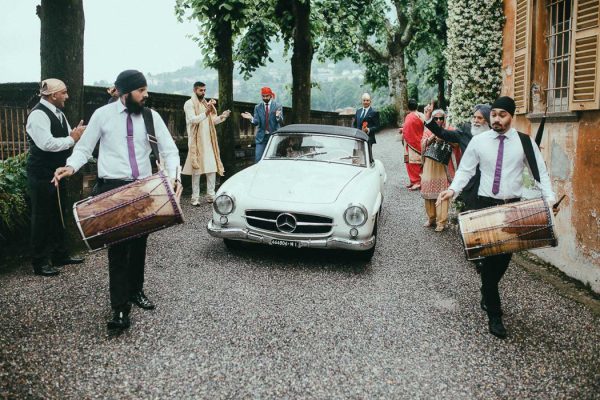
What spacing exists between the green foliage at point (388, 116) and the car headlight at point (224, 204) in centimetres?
3036

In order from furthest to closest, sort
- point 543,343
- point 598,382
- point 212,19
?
point 212,19, point 543,343, point 598,382

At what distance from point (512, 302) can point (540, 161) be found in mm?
1636

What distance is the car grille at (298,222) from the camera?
6098mm

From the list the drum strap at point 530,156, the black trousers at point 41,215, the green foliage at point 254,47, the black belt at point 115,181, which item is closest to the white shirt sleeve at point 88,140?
the black belt at point 115,181

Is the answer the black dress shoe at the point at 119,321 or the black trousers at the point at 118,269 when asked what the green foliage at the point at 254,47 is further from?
the black dress shoe at the point at 119,321

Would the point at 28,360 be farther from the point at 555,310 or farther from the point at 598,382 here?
the point at 555,310

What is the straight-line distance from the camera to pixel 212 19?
12430 millimetres

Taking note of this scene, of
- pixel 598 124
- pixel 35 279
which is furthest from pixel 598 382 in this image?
pixel 35 279

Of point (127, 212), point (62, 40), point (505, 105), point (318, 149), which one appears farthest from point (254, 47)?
point (127, 212)

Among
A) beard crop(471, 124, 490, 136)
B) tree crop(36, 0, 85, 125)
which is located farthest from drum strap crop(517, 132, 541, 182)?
tree crop(36, 0, 85, 125)

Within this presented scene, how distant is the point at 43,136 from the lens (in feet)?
17.7

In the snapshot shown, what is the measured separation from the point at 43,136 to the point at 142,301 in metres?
2.05

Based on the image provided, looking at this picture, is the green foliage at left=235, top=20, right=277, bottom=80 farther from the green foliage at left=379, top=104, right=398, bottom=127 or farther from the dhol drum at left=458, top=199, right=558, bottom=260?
the green foliage at left=379, top=104, right=398, bottom=127

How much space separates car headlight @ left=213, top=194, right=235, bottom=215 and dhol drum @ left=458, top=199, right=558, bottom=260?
298 cm
